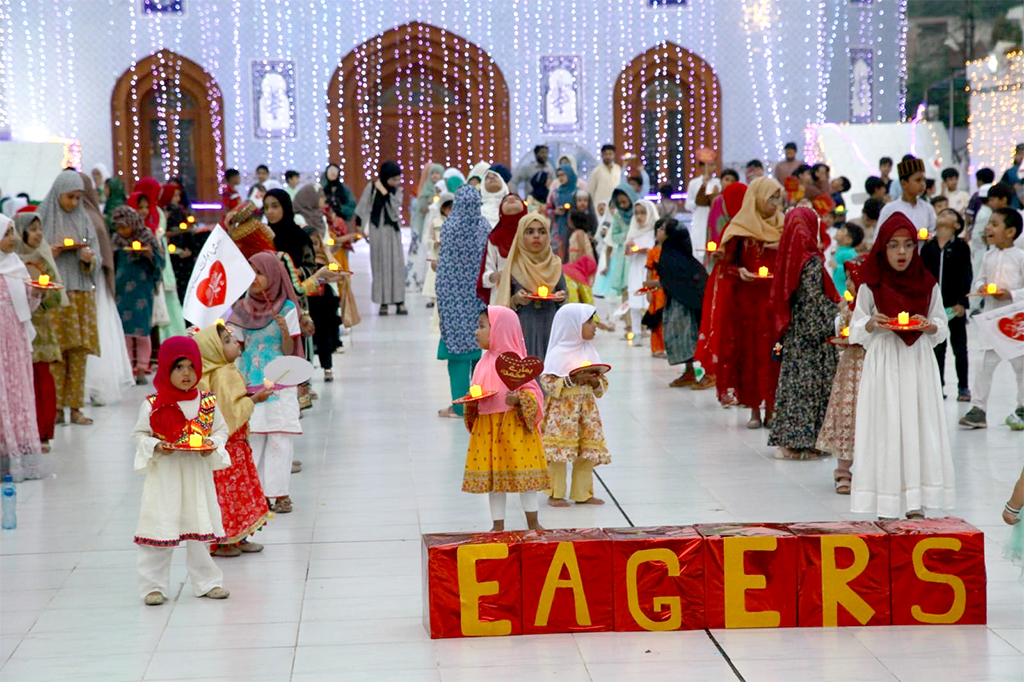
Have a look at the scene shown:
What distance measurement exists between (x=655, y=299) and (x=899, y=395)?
556 centimetres

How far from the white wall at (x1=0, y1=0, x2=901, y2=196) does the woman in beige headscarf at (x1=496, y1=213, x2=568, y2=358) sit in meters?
13.9

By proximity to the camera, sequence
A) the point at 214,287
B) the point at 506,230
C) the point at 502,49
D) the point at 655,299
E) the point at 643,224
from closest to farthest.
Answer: the point at 214,287 < the point at 506,230 < the point at 655,299 < the point at 643,224 < the point at 502,49

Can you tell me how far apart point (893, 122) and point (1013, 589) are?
17.2m

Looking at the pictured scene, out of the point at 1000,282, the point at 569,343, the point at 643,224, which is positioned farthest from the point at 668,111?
the point at 569,343

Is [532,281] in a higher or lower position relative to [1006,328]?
higher

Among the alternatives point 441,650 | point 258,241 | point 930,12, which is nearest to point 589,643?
point 441,650

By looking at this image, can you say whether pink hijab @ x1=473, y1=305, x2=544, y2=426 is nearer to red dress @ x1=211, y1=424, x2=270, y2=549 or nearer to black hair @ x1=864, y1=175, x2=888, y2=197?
red dress @ x1=211, y1=424, x2=270, y2=549

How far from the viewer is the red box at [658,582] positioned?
4.63m

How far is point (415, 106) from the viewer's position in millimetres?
21797

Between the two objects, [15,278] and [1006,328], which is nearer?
[1006,328]

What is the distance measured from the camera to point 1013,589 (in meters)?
5.05

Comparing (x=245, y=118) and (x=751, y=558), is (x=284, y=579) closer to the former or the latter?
(x=751, y=558)

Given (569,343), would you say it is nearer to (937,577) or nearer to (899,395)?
(899,395)

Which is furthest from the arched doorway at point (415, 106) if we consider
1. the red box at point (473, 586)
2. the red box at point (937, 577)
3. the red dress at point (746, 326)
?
the red box at point (937, 577)
